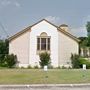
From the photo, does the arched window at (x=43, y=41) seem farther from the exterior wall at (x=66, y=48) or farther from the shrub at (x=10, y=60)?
the shrub at (x=10, y=60)

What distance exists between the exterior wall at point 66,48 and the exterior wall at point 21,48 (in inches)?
166

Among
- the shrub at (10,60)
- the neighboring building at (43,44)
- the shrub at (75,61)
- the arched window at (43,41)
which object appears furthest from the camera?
the arched window at (43,41)

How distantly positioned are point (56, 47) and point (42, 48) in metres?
1.78

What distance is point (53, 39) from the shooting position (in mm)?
42625

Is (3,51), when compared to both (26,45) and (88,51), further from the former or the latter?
(88,51)

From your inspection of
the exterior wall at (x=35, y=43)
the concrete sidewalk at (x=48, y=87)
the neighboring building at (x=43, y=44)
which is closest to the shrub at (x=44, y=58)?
the neighboring building at (x=43, y=44)

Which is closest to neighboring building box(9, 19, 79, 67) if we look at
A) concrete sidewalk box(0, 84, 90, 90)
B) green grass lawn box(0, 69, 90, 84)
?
green grass lawn box(0, 69, 90, 84)

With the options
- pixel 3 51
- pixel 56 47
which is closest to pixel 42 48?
pixel 56 47

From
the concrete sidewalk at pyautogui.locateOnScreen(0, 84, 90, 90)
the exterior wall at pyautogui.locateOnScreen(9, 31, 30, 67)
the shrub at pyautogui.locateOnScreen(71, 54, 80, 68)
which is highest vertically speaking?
the exterior wall at pyautogui.locateOnScreen(9, 31, 30, 67)

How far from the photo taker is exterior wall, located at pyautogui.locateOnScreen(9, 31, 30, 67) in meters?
42.6

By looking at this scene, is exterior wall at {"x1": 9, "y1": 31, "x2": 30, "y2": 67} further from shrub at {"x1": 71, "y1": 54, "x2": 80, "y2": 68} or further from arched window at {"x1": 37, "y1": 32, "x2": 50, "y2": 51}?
shrub at {"x1": 71, "y1": 54, "x2": 80, "y2": 68}

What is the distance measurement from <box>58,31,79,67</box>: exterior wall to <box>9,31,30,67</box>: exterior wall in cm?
420

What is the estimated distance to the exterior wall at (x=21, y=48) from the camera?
4256 centimetres

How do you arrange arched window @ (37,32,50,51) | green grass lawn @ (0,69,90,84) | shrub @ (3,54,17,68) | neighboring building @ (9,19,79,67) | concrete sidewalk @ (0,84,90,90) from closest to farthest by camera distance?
concrete sidewalk @ (0,84,90,90) → green grass lawn @ (0,69,90,84) → shrub @ (3,54,17,68) → neighboring building @ (9,19,79,67) → arched window @ (37,32,50,51)
